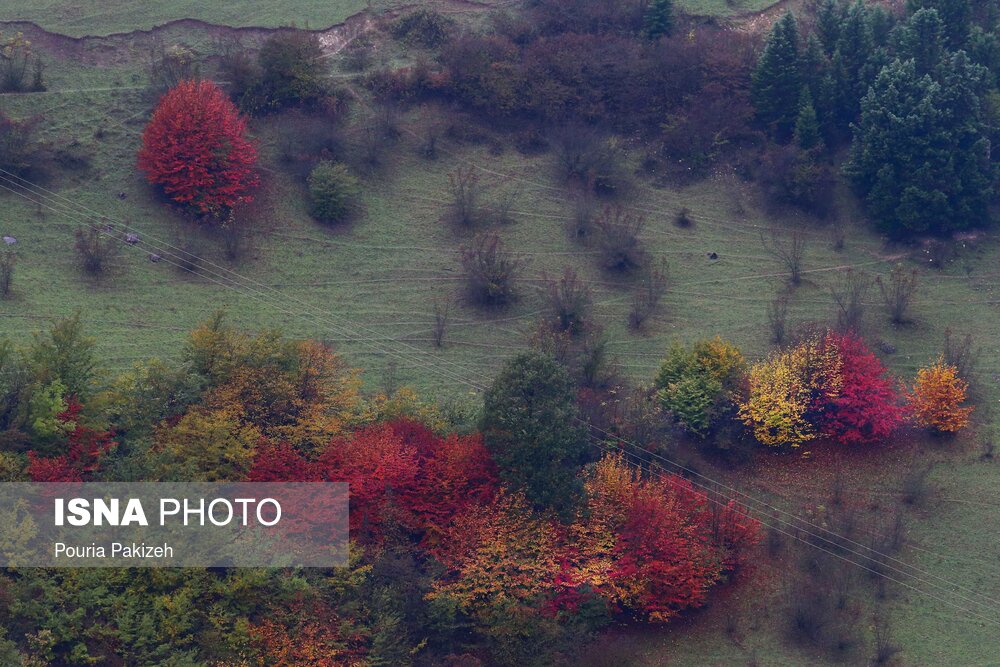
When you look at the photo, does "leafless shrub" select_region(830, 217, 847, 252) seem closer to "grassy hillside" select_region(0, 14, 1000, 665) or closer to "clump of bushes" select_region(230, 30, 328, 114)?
"grassy hillside" select_region(0, 14, 1000, 665)

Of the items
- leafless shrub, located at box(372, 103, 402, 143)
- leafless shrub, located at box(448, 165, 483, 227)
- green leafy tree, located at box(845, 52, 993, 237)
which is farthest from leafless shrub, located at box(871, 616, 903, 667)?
leafless shrub, located at box(372, 103, 402, 143)

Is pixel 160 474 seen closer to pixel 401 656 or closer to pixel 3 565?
pixel 3 565

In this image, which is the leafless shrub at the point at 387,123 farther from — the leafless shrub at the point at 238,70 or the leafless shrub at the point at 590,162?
the leafless shrub at the point at 590,162

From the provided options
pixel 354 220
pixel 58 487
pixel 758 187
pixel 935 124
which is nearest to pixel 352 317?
pixel 354 220

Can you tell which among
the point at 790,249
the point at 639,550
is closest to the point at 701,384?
the point at 639,550

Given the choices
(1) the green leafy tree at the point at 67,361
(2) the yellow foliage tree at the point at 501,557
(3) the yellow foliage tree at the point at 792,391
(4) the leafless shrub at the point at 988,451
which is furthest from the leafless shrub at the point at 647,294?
(1) the green leafy tree at the point at 67,361

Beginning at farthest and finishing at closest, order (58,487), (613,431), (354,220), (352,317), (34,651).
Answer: (354,220) < (352,317) < (613,431) < (58,487) < (34,651)
